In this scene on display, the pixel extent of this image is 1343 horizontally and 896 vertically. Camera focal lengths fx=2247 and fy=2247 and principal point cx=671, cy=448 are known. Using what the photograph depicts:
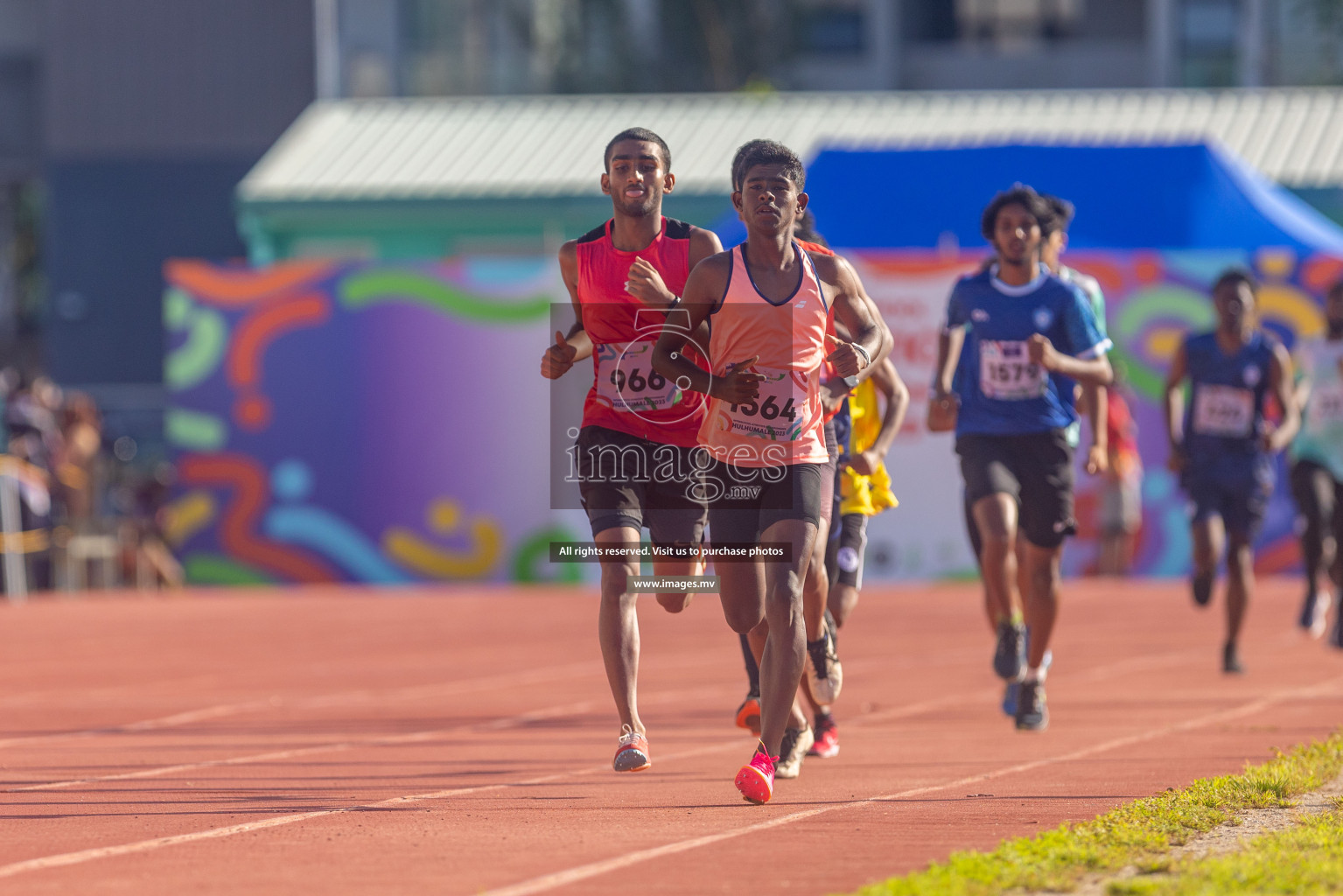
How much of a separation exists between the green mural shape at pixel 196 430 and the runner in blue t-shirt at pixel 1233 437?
12.3m

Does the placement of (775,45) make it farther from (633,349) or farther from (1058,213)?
(633,349)

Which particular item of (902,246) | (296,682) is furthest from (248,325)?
(296,682)

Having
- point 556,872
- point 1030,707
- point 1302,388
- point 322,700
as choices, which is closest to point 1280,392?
point 1302,388

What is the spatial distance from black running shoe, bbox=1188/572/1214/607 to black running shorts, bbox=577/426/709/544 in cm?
564

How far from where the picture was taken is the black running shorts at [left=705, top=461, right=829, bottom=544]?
22.8 ft

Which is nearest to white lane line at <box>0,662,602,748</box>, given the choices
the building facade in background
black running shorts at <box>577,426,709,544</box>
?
black running shorts at <box>577,426,709,544</box>

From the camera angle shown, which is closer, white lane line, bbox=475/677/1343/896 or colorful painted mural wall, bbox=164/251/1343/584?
white lane line, bbox=475/677/1343/896

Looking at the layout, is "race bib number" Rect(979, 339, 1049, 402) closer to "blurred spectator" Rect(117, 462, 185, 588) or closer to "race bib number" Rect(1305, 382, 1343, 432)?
"race bib number" Rect(1305, 382, 1343, 432)

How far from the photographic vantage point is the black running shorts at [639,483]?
7270 mm

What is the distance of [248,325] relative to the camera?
72.5ft

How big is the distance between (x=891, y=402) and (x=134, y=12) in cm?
3203

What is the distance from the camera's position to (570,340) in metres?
7.49

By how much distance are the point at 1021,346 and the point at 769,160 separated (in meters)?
2.75

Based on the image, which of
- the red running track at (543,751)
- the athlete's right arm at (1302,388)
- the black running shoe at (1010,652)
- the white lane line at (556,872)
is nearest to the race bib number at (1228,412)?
the athlete's right arm at (1302,388)
